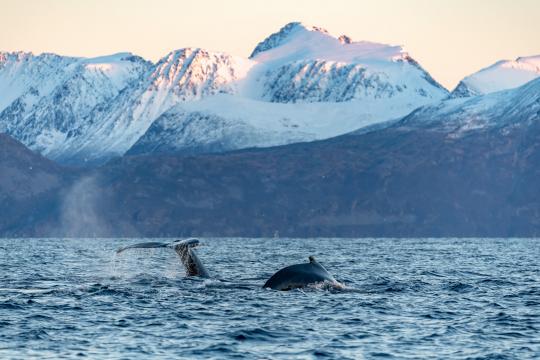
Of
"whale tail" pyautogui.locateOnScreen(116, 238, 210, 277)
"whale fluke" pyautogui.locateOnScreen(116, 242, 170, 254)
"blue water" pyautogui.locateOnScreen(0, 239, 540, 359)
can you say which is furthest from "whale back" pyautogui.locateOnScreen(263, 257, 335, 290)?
"whale fluke" pyautogui.locateOnScreen(116, 242, 170, 254)

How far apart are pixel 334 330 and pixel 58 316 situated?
40.1ft

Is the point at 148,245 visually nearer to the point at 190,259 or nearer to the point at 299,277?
the point at 299,277

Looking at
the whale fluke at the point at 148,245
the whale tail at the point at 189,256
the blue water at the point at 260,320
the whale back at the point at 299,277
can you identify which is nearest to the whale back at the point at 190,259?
the whale tail at the point at 189,256

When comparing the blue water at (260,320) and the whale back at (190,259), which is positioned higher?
the whale back at (190,259)

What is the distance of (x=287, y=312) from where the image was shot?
183ft

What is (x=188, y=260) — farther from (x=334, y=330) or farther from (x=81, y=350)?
(x=81, y=350)

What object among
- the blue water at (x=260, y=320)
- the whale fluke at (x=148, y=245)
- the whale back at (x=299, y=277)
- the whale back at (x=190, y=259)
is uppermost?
the whale fluke at (x=148, y=245)

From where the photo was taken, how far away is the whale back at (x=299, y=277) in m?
64.9

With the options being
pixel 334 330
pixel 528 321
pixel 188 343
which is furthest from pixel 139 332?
pixel 528 321

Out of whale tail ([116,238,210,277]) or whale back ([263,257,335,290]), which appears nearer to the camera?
whale tail ([116,238,210,277])

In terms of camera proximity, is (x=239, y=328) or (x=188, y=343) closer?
(x=188, y=343)

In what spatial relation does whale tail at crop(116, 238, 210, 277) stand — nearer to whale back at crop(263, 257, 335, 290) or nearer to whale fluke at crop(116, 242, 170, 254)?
whale fluke at crop(116, 242, 170, 254)

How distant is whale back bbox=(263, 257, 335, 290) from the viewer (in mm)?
64875

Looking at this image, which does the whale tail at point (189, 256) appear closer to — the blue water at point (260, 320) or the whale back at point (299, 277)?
the blue water at point (260, 320)
